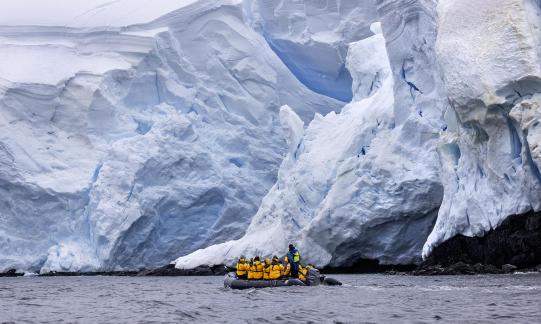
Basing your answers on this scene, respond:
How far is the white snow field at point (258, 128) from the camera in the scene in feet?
75.2

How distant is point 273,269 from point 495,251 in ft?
19.4

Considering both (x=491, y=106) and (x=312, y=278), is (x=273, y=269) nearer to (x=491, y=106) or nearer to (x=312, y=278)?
(x=312, y=278)

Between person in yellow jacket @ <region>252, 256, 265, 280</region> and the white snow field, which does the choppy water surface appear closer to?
person in yellow jacket @ <region>252, 256, 265, 280</region>

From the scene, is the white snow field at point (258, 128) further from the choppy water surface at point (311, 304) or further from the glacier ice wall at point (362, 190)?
the choppy water surface at point (311, 304)

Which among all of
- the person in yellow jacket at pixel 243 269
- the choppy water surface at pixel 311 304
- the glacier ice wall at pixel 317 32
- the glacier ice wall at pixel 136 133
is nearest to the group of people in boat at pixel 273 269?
the person in yellow jacket at pixel 243 269

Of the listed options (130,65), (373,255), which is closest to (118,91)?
(130,65)

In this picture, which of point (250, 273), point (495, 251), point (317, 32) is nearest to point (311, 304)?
point (250, 273)

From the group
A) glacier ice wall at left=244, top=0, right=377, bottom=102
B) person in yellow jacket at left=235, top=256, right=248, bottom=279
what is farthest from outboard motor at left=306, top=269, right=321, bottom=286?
glacier ice wall at left=244, top=0, right=377, bottom=102

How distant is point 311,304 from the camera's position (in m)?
15.7

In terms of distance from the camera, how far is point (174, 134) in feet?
123

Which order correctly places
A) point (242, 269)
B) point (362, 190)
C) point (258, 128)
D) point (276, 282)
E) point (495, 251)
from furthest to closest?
point (258, 128)
point (362, 190)
point (495, 251)
point (242, 269)
point (276, 282)

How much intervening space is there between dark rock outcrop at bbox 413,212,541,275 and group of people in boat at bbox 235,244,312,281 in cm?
459

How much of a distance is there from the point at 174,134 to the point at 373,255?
12.2m

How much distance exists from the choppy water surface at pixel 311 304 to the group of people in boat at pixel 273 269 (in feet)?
2.13
